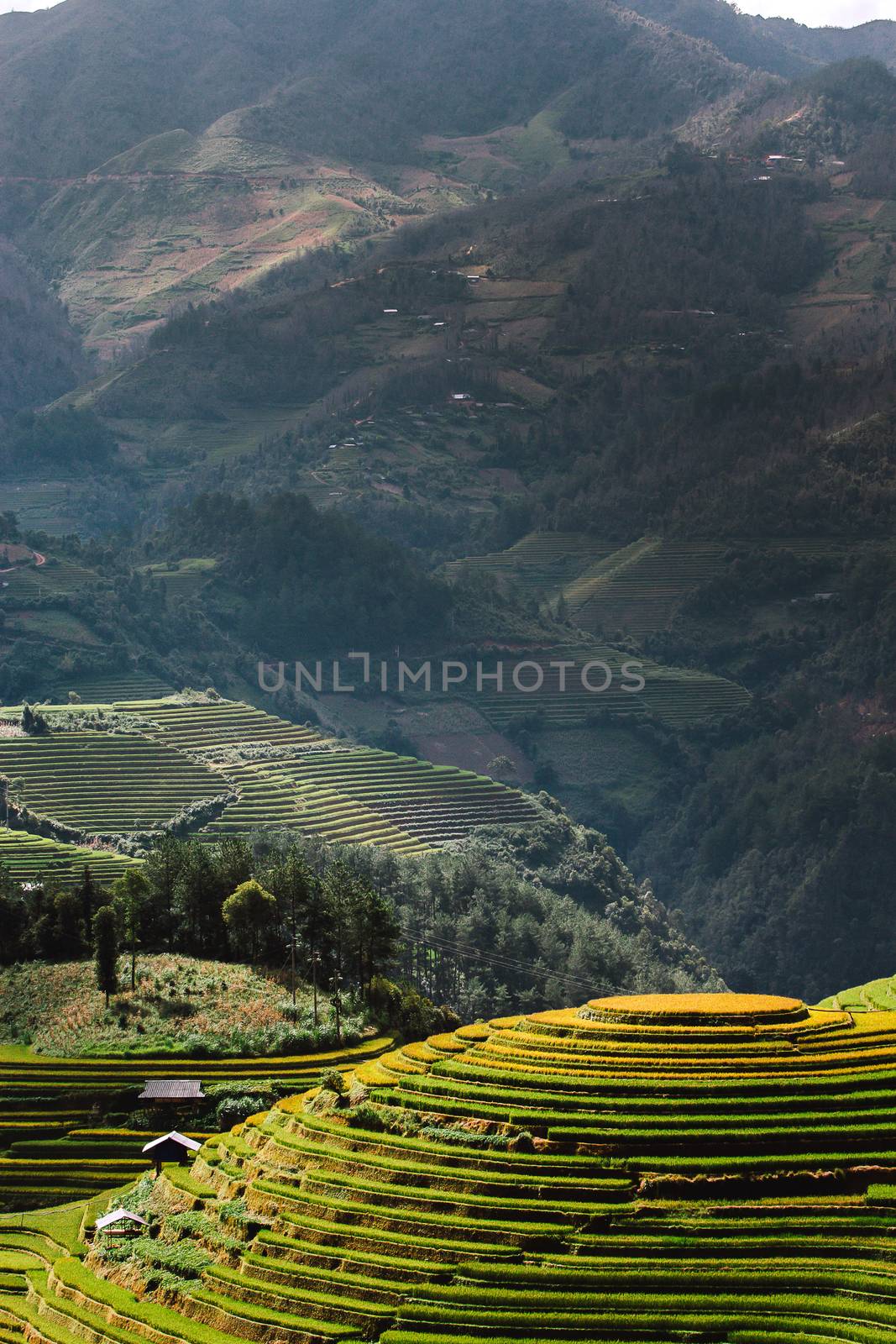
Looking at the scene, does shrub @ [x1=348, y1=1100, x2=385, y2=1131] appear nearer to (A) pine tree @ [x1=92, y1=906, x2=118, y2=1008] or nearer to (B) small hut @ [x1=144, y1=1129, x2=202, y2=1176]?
(B) small hut @ [x1=144, y1=1129, x2=202, y2=1176]

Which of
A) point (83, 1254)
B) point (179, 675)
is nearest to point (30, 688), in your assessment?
point (179, 675)

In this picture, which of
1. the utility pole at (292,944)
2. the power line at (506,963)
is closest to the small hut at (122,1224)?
the utility pole at (292,944)

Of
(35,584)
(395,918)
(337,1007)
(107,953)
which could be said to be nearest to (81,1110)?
(107,953)

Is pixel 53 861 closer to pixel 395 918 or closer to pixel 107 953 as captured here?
pixel 395 918

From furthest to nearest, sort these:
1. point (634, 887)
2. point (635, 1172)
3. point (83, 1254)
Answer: point (634, 887) < point (83, 1254) < point (635, 1172)

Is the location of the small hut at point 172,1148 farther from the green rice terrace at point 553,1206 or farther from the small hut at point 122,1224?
the small hut at point 122,1224

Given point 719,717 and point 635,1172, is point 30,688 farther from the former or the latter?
point 635,1172
